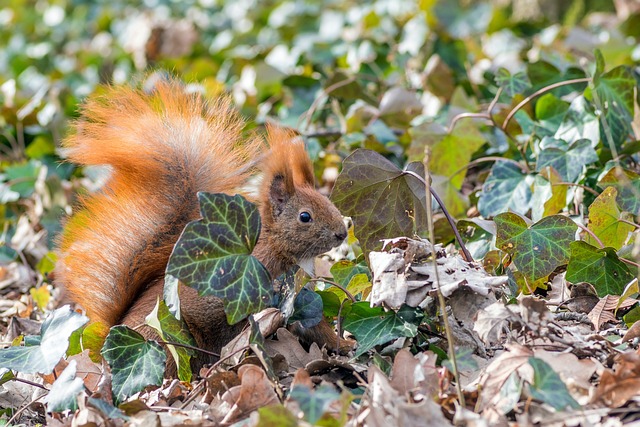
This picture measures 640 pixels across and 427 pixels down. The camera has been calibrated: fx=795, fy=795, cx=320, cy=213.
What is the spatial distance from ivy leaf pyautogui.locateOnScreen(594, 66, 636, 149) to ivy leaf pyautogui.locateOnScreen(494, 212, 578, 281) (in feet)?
2.01

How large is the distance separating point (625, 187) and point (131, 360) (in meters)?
1.29

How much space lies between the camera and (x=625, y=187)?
2043 mm

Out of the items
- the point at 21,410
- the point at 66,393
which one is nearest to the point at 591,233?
the point at 66,393

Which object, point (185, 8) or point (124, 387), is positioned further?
point (185, 8)

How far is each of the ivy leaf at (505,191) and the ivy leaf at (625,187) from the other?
22cm

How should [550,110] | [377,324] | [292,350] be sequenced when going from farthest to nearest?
[550,110] < [292,350] < [377,324]

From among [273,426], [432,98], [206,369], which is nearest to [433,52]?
[432,98]

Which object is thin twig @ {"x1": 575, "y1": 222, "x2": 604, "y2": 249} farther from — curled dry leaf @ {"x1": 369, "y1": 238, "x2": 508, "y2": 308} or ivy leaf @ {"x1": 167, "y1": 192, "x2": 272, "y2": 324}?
ivy leaf @ {"x1": 167, "y1": 192, "x2": 272, "y2": 324}

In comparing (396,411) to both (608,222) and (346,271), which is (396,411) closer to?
(346,271)

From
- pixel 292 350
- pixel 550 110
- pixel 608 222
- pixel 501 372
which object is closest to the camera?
pixel 501 372

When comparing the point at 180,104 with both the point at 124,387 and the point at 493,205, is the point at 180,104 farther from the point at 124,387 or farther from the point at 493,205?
the point at 493,205

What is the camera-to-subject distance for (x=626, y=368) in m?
1.40

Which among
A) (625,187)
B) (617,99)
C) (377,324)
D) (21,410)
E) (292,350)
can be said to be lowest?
(21,410)

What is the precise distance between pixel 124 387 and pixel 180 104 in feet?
2.54
